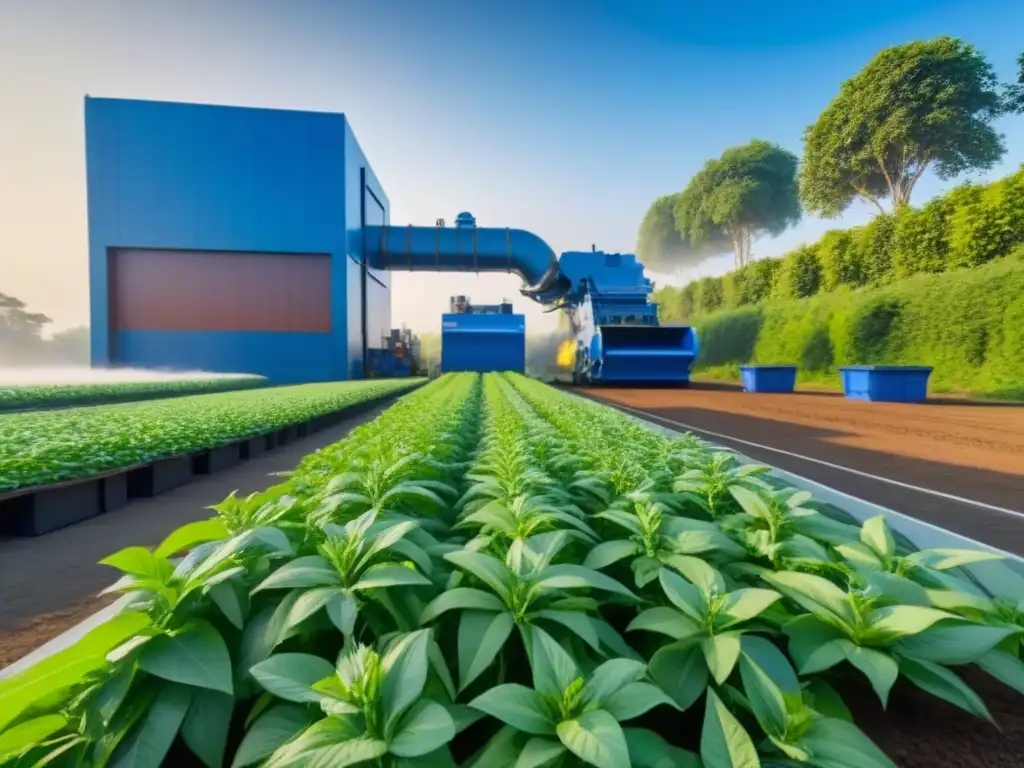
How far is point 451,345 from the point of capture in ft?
51.0

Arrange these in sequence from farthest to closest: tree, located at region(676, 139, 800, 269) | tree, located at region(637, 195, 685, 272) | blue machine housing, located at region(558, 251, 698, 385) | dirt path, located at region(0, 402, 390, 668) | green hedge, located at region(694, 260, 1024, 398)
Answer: tree, located at region(637, 195, 685, 272) → tree, located at region(676, 139, 800, 269) → blue machine housing, located at region(558, 251, 698, 385) → green hedge, located at region(694, 260, 1024, 398) → dirt path, located at region(0, 402, 390, 668)

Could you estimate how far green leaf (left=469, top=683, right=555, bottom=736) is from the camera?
0.70 m

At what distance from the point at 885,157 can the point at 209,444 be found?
26.9 m

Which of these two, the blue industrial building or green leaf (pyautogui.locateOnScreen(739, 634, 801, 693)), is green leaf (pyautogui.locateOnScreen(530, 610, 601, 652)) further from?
the blue industrial building

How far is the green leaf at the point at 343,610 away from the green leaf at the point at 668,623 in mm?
457

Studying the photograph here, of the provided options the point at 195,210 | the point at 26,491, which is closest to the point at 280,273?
the point at 195,210

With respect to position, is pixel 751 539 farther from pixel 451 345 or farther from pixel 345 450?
pixel 451 345

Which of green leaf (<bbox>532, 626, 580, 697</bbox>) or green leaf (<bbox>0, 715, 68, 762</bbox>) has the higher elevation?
green leaf (<bbox>532, 626, 580, 697</bbox>)

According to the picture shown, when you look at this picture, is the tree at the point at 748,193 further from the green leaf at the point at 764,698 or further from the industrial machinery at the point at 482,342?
the green leaf at the point at 764,698

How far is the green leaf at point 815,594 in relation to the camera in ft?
3.05

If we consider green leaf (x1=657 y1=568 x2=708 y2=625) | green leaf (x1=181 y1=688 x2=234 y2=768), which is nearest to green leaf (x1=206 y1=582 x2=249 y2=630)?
green leaf (x1=181 y1=688 x2=234 y2=768)

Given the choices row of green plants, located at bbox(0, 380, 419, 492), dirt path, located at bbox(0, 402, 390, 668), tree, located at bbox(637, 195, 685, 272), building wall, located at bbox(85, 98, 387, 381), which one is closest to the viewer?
dirt path, located at bbox(0, 402, 390, 668)

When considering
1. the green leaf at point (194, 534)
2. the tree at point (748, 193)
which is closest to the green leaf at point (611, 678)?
the green leaf at point (194, 534)

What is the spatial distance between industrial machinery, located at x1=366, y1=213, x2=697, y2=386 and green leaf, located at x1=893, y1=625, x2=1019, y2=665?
39.2 ft
